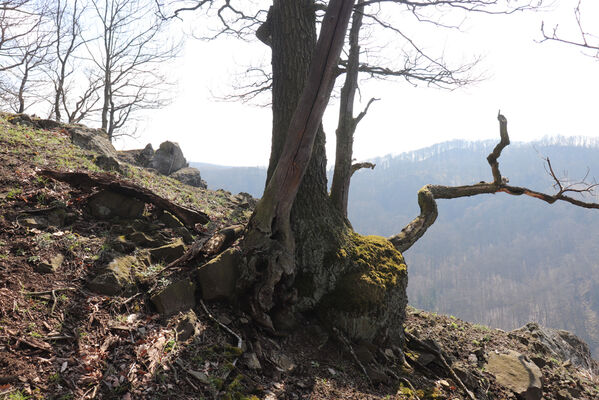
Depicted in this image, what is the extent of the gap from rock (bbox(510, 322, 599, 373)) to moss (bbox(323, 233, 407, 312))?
11.6 feet

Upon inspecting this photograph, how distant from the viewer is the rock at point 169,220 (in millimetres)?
4645

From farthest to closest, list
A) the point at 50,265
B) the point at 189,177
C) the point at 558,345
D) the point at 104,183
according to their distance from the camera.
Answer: the point at 189,177 < the point at 558,345 < the point at 104,183 < the point at 50,265

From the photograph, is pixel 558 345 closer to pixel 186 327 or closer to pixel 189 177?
pixel 186 327

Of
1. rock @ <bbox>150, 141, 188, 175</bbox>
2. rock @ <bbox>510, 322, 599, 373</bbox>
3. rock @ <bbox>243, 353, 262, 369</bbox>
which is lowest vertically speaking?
rock @ <bbox>510, 322, 599, 373</bbox>

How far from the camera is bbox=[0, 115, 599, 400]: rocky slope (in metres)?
2.46

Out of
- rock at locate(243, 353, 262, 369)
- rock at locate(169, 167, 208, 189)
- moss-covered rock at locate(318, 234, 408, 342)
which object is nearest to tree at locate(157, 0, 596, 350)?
moss-covered rock at locate(318, 234, 408, 342)

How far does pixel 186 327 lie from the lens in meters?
3.03

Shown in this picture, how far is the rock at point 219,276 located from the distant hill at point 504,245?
113 meters

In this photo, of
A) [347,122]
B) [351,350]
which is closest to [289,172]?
[351,350]

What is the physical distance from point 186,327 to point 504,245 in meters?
189

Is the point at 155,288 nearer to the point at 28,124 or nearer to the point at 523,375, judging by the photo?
the point at 523,375

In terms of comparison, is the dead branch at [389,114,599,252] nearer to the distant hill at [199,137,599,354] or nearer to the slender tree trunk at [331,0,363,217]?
the slender tree trunk at [331,0,363,217]

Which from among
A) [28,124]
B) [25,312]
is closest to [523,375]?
[25,312]

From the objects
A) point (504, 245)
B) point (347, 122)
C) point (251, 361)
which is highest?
point (347, 122)
